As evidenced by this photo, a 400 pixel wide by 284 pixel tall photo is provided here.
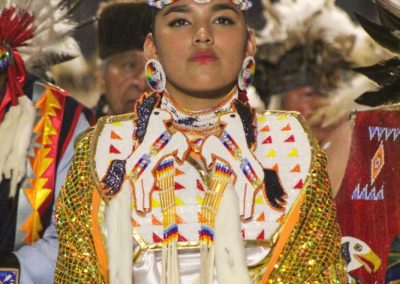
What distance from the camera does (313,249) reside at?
2.08 meters

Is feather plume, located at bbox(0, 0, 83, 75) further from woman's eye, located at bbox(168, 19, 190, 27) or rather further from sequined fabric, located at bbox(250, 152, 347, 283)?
sequined fabric, located at bbox(250, 152, 347, 283)

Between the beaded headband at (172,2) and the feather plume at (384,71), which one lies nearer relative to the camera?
the beaded headband at (172,2)

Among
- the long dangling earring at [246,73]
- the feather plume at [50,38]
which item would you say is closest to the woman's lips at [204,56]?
the long dangling earring at [246,73]

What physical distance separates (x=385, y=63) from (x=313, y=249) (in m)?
1.16

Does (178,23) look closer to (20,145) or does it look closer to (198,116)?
(198,116)

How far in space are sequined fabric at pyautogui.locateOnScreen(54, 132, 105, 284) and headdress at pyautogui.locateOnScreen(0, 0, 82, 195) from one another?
81 cm

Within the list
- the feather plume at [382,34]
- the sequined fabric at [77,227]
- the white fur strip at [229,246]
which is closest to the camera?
the white fur strip at [229,246]

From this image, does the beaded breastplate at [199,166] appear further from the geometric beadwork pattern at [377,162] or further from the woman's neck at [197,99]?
the geometric beadwork pattern at [377,162]

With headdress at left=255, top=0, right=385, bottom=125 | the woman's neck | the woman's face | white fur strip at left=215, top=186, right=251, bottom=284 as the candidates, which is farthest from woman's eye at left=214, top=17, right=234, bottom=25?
headdress at left=255, top=0, right=385, bottom=125

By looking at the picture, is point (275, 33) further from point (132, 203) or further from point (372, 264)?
point (132, 203)

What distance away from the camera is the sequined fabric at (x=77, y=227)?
2.09 m

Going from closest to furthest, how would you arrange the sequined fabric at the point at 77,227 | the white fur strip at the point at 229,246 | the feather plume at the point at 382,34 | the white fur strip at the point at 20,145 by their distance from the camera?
the white fur strip at the point at 229,246 → the sequined fabric at the point at 77,227 → the white fur strip at the point at 20,145 → the feather plume at the point at 382,34

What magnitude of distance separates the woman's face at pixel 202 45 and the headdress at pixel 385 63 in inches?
40.0

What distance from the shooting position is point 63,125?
3057 mm
